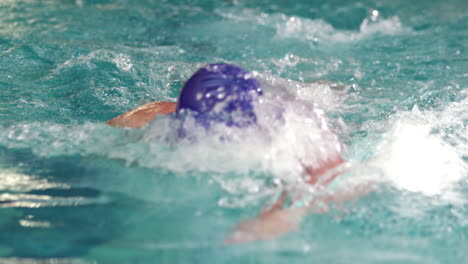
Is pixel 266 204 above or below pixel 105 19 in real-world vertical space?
below

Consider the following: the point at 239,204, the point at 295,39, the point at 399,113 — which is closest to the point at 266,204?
the point at 239,204

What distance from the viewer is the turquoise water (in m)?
2.09

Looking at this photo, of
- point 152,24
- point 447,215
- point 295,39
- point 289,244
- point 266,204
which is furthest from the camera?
point 152,24

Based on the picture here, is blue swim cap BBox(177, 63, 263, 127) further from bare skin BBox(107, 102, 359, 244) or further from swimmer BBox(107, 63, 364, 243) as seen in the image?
bare skin BBox(107, 102, 359, 244)

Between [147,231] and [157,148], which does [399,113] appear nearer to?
[157,148]

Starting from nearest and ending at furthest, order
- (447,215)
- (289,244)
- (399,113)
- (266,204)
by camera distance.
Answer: (289,244) → (266,204) → (447,215) → (399,113)

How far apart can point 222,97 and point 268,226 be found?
2.30ft

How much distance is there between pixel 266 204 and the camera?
7.29 ft

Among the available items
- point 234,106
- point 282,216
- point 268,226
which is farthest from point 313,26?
point 268,226

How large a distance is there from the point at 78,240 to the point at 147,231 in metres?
0.30

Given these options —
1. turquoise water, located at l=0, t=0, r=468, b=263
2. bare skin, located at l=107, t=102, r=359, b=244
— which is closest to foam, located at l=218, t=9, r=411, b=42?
turquoise water, located at l=0, t=0, r=468, b=263

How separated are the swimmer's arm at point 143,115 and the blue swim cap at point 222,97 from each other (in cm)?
39

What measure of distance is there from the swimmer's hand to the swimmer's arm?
39.1 inches

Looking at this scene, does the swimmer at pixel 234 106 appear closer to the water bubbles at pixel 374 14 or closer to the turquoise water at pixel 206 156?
the turquoise water at pixel 206 156
